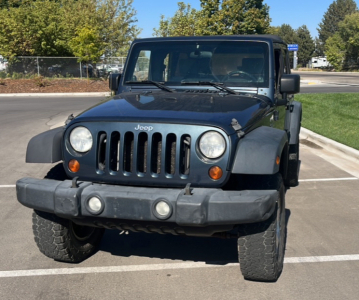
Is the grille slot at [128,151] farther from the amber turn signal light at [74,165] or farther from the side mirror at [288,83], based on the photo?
the side mirror at [288,83]

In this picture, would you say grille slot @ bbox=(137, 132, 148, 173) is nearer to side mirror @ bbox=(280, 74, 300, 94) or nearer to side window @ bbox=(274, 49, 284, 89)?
side mirror @ bbox=(280, 74, 300, 94)

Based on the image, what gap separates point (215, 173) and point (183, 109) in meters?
0.67

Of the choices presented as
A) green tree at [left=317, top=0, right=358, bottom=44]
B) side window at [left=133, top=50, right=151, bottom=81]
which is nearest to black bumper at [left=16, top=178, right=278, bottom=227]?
side window at [left=133, top=50, right=151, bottom=81]

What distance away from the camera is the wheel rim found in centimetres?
454

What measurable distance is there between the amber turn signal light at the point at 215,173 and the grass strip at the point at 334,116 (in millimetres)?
6922

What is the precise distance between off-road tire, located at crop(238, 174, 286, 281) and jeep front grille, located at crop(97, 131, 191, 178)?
2.24 ft

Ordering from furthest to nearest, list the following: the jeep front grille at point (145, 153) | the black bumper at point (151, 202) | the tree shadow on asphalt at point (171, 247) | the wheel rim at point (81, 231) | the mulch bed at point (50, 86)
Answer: the mulch bed at point (50, 86)
the tree shadow on asphalt at point (171, 247)
the wheel rim at point (81, 231)
the jeep front grille at point (145, 153)
the black bumper at point (151, 202)

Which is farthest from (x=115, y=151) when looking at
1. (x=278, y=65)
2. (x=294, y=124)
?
(x=294, y=124)

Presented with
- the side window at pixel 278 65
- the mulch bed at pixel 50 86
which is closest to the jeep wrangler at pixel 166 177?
the side window at pixel 278 65

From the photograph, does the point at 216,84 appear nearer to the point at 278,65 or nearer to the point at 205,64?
the point at 205,64

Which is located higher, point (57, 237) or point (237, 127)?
point (237, 127)

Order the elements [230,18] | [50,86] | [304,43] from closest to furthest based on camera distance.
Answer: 1. [50,86]
2. [230,18]
3. [304,43]

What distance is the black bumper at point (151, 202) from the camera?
355 cm

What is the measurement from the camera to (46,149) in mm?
4152
